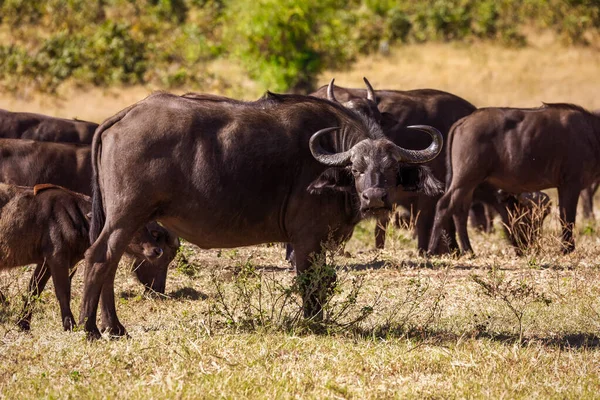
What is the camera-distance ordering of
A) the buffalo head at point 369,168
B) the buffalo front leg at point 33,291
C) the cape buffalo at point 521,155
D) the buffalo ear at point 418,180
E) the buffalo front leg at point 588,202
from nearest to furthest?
the buffalo head at point 369,168, the buffalo ear at point 418,180, the buffalo front leg at point 33,291, the cape buffalo at point 521,155, the buffalo front leg at point 588,202

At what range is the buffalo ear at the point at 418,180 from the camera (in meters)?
8.33

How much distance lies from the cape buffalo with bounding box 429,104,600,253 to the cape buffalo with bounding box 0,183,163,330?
5.29 metres

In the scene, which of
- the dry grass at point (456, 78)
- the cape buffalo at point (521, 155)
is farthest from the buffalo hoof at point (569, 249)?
the dry grass at point (456, 78)

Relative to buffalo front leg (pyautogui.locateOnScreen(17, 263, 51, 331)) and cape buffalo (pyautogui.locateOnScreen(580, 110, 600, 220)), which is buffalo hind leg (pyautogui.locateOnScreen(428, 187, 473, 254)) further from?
cape buffalo (pyautogui.locateOnScreen(580, 110, 600, 220))

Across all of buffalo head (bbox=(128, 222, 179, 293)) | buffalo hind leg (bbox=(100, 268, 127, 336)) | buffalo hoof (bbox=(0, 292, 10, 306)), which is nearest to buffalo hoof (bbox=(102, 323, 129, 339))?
buffalo hind leg (bbox=(100, 268, 127, 336))

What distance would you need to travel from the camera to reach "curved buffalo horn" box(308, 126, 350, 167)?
26.3 feet

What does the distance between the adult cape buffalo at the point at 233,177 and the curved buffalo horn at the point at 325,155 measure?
0.04 feet

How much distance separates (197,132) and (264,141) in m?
0.58

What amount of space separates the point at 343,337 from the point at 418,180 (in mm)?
1486

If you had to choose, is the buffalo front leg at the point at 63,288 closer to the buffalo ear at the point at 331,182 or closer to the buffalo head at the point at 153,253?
the buffalo head at the point at 153,253

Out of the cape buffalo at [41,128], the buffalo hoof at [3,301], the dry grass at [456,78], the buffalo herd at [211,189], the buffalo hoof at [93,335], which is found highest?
the buffalo herd at [211,189]

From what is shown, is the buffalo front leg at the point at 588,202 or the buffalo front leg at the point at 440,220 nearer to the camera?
the buffalo front leg at the point at 440,220

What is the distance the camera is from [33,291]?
934 cm

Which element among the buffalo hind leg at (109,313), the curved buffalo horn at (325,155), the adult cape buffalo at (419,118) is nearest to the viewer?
the curved buffalo horn at (325,155)
